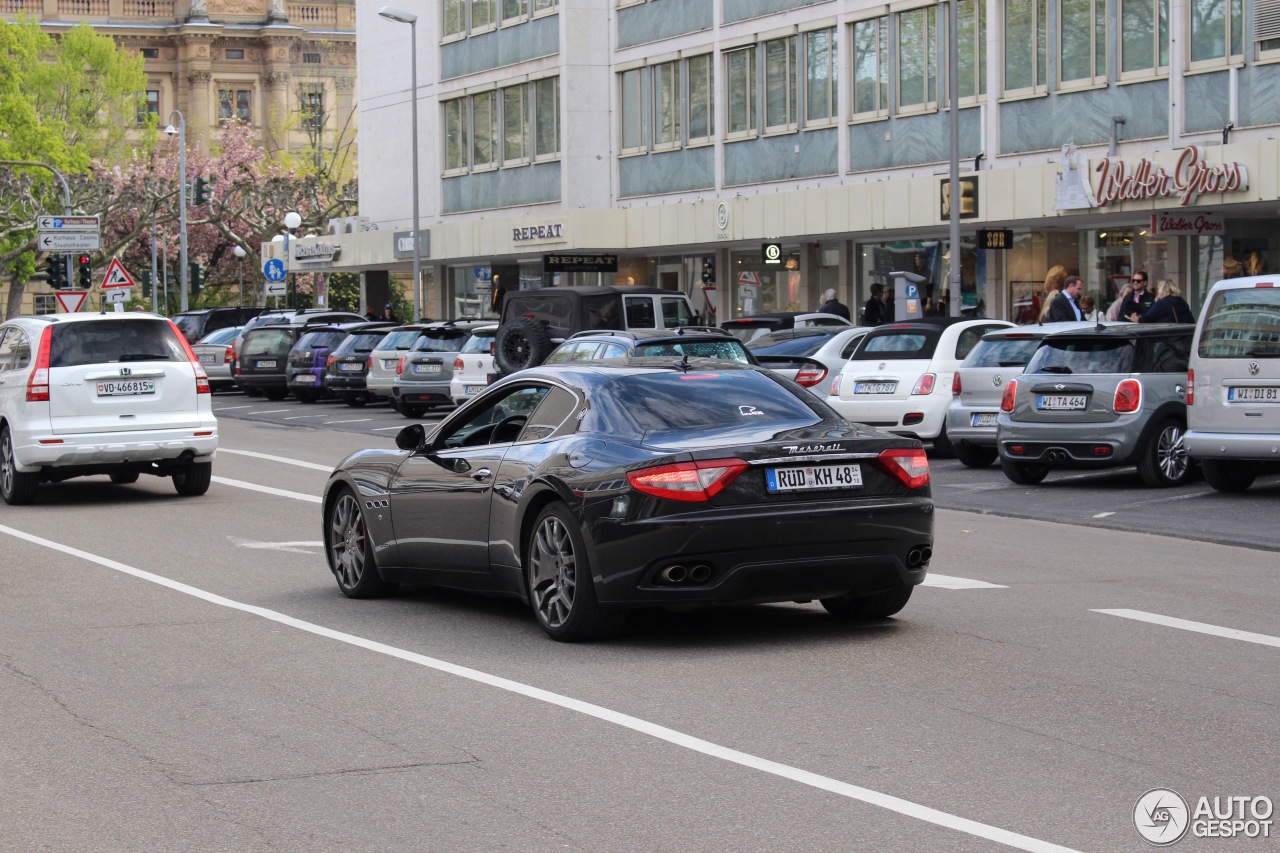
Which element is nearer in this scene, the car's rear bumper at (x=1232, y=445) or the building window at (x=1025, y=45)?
the car's rear bumper at (x=1232, y=445)

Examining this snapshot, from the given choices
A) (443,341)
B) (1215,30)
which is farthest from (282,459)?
(1215,30)

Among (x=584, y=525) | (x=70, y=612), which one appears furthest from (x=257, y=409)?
(x=584, y=525)

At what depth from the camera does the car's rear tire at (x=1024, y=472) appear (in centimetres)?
1898

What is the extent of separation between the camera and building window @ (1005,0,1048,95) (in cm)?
3409

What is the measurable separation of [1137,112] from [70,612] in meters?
25.1

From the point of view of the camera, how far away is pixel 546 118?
49.2m

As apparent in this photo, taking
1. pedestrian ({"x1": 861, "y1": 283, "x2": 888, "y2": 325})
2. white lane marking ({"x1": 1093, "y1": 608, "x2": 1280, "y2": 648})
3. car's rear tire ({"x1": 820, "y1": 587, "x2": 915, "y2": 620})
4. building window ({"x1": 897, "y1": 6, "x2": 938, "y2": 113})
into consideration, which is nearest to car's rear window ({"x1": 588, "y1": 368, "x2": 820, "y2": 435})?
car's rear tire ({"x1": 820, "y1": 587, "x2": 915, "y2": 620})

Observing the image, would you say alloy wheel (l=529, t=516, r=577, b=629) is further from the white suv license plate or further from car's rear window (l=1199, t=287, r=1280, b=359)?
car's rear window (l=1199, t=287, r=1280, b=359)

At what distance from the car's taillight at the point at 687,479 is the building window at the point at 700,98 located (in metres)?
35.5

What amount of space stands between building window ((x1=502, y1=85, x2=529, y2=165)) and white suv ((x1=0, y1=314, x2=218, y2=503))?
33.0 meters

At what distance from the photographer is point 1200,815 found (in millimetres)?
5844

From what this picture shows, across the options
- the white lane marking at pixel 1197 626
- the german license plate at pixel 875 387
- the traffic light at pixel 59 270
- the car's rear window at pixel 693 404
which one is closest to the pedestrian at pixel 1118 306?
the german license plate at pixel 875 387

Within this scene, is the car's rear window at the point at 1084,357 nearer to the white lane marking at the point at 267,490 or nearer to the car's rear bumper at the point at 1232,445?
A: the car's rear bumper at the point at 1232,445

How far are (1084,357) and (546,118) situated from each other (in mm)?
32469
